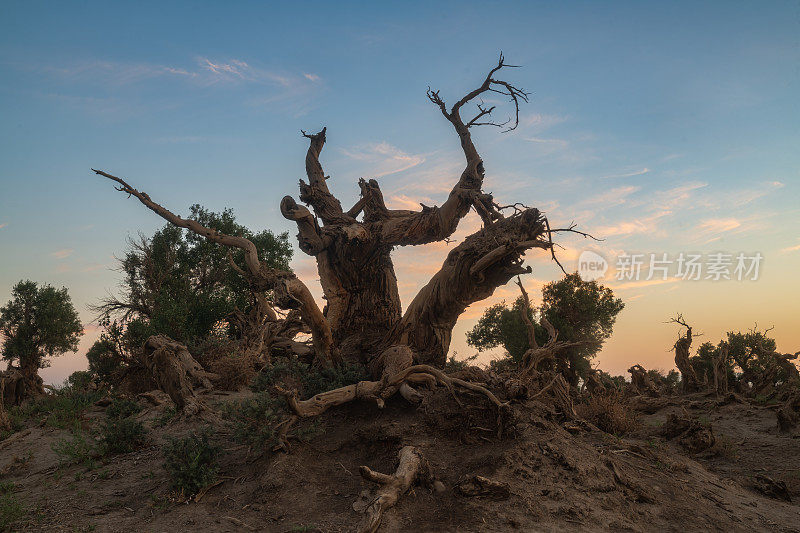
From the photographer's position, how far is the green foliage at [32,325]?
24.2 metres

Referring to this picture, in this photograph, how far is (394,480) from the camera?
6520 millimetres

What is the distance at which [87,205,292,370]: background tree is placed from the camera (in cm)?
2134

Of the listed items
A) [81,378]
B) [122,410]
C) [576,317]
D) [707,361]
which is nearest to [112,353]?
[81,378]

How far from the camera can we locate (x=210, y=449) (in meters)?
7.96

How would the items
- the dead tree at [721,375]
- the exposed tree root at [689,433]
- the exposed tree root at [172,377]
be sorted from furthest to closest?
the dead tree at [721,375] < the exposed tree root at [172,377] < the exposed tree root at [689,433]

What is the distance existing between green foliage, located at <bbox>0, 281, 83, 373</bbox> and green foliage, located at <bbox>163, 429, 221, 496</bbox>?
21.5m

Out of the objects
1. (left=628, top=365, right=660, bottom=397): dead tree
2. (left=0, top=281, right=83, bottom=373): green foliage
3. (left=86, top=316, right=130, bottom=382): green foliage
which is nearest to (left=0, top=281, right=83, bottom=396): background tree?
(left=0, top=281, right=83, bottom=373): green foliage

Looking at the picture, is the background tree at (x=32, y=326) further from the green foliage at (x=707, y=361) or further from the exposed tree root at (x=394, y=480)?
Result: the green foliage at (x=707, y=361)

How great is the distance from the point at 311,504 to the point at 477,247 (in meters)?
5.51

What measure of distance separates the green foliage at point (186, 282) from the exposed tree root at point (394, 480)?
52.6 ft

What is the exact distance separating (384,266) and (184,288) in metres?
16.3

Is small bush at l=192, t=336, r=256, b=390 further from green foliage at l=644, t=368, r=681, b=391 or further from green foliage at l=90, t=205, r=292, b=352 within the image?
green foliage at l=644, t=368, r=681, b=391

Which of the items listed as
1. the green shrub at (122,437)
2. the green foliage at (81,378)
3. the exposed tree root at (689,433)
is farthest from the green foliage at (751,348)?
the green foliage at (81,378)

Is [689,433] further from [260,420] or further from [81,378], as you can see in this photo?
[81,378]
